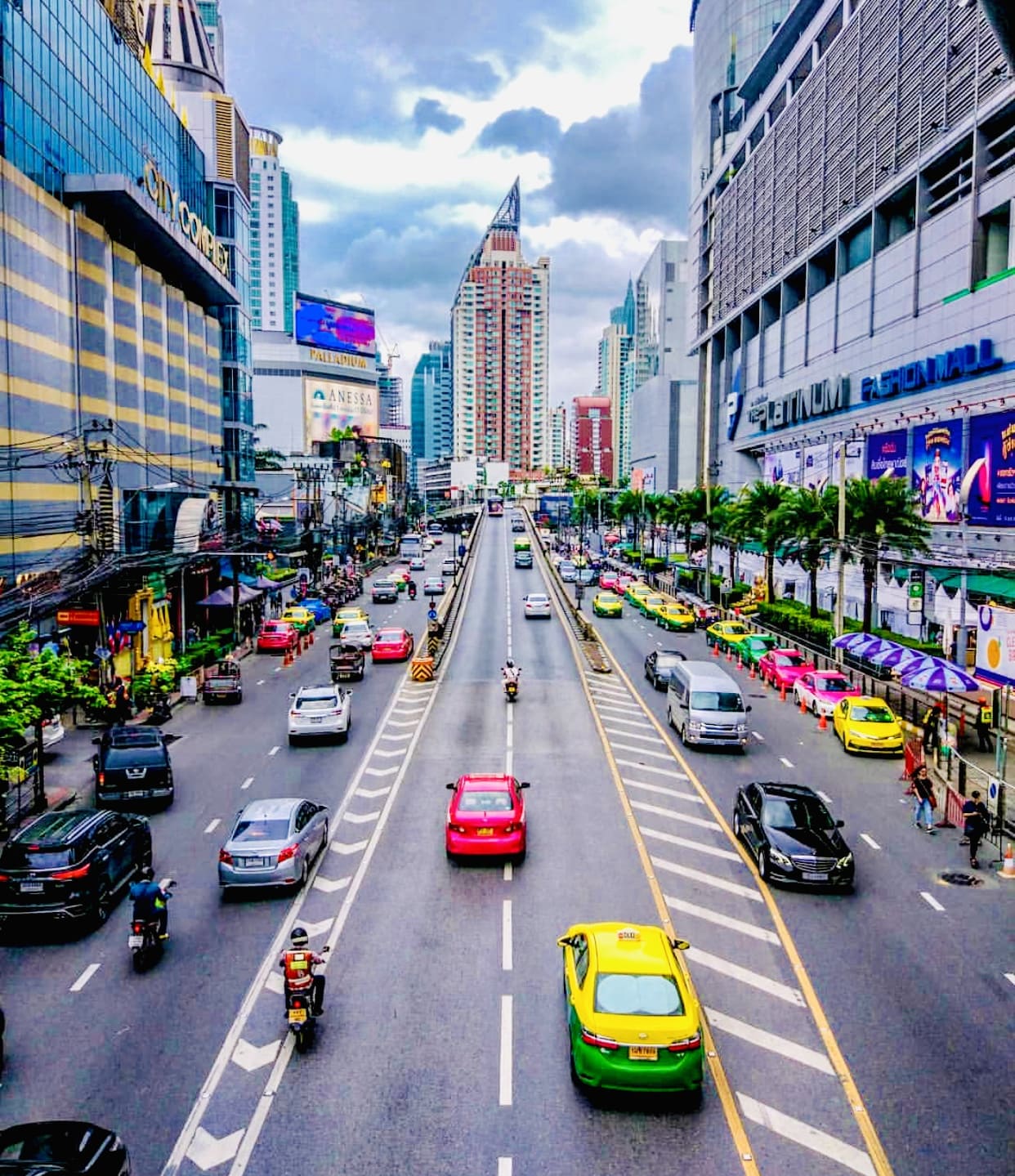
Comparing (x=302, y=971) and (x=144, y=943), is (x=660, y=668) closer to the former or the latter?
(x=144, y=943)

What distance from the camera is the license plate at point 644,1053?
11.5 metres

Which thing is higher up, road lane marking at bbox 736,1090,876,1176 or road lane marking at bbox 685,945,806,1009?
road lane marking at bbox 736,1090,876,1176

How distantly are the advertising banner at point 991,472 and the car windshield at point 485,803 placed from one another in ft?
107

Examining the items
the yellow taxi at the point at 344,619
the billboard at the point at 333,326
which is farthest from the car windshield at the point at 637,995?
the billboard at the point at 333,326

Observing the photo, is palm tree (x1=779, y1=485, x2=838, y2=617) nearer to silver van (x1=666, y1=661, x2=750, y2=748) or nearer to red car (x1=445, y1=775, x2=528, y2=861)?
silver van (x1=666, y1=661, x2=750, y2=748)

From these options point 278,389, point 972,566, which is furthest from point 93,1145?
point 278,389

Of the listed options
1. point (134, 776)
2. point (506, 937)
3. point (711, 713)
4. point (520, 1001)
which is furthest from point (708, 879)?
point (134, 776)

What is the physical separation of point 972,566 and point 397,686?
1010 inches

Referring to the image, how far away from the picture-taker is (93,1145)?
9539mm

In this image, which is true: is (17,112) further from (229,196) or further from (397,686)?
(229,196)

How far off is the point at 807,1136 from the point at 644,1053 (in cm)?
196

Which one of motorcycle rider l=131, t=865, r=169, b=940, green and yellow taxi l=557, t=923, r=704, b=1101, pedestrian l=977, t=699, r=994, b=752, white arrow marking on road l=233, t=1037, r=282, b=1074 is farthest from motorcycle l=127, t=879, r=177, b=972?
pedestrian l=977, t=699, r=994, b=752

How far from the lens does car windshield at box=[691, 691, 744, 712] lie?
1195 inches

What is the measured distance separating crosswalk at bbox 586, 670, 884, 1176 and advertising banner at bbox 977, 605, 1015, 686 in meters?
21.0
